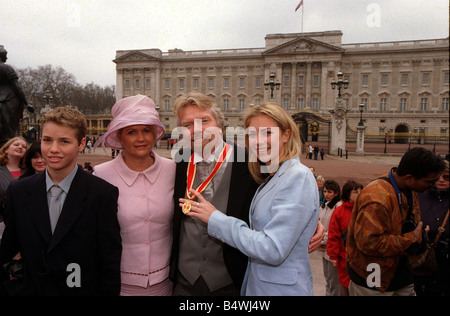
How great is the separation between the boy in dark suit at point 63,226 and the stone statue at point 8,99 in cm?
486

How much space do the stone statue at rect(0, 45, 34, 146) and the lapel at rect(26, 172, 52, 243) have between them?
16.1ft

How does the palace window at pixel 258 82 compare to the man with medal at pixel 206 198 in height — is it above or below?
above

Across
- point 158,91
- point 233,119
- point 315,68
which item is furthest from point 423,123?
point 158,91

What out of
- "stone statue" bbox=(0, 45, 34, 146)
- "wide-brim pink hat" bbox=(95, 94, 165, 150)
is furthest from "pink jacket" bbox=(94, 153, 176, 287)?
"stone statue" bbox=(0, 45, 34, 146)

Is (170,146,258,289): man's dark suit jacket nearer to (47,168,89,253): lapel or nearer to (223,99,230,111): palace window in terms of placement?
(47,168,89,253): lapel

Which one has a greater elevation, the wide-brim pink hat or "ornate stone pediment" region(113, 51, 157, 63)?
"ornate stone pediment" region(113, 51, 157, 63)

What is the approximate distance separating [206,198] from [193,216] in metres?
0.35

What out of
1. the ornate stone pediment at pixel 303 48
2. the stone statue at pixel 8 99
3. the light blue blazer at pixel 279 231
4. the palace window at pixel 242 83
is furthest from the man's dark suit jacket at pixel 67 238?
the palace window at pixel 242 83

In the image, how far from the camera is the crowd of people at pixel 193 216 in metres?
1.95

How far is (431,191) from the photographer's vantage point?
336cm

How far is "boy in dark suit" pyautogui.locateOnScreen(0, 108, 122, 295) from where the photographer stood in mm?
2107

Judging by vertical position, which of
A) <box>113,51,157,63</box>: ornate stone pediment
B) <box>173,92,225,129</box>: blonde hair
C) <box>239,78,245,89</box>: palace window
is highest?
<box>113,51,157,63</box>: ornate stone pediment

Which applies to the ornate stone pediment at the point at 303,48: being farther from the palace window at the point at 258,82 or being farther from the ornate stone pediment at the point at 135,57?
the ornate stone pediment at the point at 135,57
